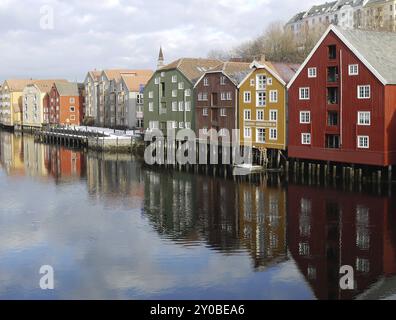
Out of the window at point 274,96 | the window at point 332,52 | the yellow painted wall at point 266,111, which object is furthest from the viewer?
the window at point 274,96

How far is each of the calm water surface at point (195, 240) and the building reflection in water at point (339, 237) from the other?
2.1 inches

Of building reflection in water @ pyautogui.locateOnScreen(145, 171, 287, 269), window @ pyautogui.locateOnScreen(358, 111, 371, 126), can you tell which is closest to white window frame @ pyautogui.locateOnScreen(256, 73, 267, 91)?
building reflection in water @ pyautogui.locateOnScreen(145, 171, 287, 269)

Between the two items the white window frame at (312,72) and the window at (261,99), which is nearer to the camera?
the white window frame at (312,72)

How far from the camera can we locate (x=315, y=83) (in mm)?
45156

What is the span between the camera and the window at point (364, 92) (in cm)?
4109

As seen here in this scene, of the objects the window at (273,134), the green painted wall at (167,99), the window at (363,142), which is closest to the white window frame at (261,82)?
the window at (273,134)

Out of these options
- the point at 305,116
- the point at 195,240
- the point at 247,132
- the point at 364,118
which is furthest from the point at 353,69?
the point at 195,240

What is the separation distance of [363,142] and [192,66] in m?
29.9

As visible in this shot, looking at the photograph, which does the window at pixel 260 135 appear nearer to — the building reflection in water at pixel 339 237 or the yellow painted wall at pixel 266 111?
the yellow painted wall at pixel 266 111

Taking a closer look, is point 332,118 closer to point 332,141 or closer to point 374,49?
point 332,141

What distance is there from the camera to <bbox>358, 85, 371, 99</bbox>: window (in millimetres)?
41094

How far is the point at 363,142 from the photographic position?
41500 mm
